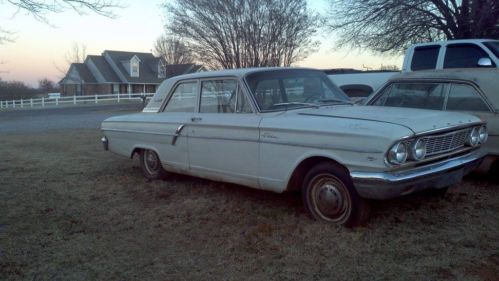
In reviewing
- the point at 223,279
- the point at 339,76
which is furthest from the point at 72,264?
the point at 339,76

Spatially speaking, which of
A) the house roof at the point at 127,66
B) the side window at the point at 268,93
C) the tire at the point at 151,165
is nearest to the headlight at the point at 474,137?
the side window at the point at 268,93

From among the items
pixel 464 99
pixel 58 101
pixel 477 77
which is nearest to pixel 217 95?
pixel 464 99

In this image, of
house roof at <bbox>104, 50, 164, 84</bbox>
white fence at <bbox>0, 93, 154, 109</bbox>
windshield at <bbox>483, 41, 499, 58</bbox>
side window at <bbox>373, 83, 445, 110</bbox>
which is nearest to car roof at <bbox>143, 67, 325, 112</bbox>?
side window at <bbox>373, 83, 445, 110</bbox>

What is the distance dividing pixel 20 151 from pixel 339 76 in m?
7.14

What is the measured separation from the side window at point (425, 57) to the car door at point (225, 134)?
4058 millimetres

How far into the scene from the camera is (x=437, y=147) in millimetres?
4160

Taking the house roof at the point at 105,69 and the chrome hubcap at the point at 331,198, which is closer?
the chrome hubcap at the point at 331,198

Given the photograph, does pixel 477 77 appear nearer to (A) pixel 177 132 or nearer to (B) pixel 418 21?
(A) pixel 177 132

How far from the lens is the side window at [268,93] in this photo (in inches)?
195

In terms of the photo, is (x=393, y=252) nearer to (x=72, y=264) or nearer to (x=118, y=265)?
(x=118, y=265)

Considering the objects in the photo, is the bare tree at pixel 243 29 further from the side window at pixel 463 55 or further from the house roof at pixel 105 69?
the house roof at pixel 105 69

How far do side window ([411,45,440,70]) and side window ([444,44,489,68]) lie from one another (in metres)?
0.19

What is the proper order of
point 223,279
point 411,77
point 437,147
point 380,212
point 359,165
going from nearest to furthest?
point 223,279, point 359,165, point 437,147, point 380,212, point 411,77

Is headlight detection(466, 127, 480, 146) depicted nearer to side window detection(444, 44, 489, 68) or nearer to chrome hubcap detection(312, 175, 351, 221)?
chrome hubcap detection(312, 175, 351, 221)
